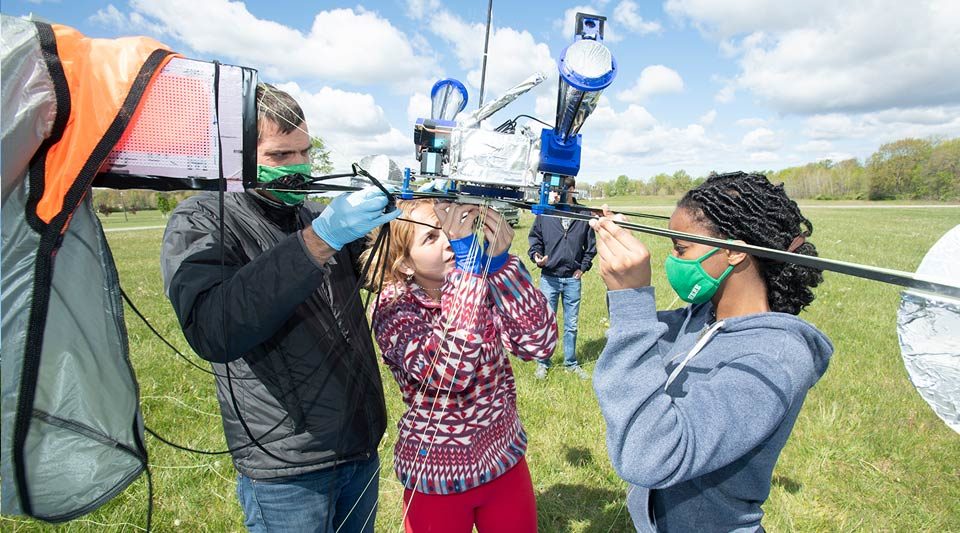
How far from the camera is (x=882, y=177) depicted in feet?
178

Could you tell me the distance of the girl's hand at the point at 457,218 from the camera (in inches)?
71.1

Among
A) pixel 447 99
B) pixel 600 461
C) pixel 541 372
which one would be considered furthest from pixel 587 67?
pixel 541 372

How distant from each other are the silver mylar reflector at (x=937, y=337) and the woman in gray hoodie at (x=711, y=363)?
230 mm

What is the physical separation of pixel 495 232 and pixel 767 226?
0.98 meters

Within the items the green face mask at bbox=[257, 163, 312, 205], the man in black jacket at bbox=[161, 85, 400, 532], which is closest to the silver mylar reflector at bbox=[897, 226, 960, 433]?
the man in black jacket at bbox=[161, 85, 400, 532]

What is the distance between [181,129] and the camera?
140 centimetres

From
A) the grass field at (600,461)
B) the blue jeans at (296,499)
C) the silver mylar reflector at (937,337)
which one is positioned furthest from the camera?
the grass field at (600,461)

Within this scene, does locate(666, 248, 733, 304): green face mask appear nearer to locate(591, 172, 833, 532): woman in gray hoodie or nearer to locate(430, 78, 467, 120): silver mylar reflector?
locate(591, 172, 833, 532): woman in gray hoodie

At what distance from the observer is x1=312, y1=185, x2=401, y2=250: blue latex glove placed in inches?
57.9

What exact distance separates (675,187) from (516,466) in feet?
250

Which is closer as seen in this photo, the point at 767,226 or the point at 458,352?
the point at 767,226

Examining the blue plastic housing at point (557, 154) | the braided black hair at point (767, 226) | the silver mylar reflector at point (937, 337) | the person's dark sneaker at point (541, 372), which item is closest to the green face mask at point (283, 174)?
the blue plastic housing at point (557, 154)

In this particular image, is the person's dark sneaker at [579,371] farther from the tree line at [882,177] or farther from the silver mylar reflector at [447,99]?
the tree line at [882,177]

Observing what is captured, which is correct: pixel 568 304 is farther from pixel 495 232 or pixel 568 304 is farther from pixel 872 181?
pixel 872 181
